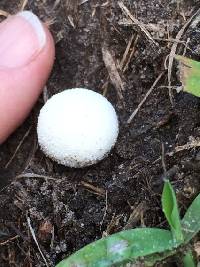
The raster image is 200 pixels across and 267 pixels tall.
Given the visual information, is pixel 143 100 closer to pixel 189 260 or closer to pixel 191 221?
pixel 191 221

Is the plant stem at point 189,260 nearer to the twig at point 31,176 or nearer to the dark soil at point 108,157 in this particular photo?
the dark soil at point 108,157

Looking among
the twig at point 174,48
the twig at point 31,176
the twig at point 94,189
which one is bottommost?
the twig at point 31,176

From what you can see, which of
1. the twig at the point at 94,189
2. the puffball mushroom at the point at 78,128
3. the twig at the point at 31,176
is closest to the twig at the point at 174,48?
the puffball mushroom at the point at 78,128

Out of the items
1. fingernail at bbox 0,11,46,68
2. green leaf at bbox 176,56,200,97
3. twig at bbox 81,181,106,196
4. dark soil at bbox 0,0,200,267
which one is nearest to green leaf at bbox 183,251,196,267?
dark soil at bbox 0,0,200,267

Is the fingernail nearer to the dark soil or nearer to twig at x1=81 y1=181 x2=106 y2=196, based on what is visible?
the dark soil

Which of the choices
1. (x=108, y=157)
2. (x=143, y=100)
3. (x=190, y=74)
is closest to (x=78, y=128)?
(x=108, y=157)

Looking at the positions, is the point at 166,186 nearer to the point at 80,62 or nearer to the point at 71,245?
the point at 71,245
